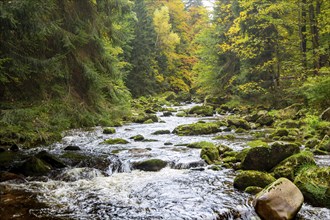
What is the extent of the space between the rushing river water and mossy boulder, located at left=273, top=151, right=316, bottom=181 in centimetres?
130

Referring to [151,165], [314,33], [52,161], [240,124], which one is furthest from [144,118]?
[314,33]

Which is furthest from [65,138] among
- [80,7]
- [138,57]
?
[138,57]

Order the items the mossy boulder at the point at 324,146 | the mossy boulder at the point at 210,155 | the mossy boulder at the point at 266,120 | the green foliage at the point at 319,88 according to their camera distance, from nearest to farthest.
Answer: the mossy boulder at the point at 210,155, the mossy boulder at the point at 324,146, the green foliage at the point at 319,88, the mossy boulder at the point at 266,120

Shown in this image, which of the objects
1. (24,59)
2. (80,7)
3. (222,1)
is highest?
(222,1)

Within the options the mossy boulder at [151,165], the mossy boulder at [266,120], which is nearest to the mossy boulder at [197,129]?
the mossy boulder at [266,120]

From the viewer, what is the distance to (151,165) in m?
9.23

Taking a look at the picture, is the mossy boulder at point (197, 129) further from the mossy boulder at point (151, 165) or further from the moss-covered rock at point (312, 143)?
the mossy boulder at point (151, 165)

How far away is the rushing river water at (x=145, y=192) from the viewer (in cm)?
590

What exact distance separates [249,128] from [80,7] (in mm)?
10998

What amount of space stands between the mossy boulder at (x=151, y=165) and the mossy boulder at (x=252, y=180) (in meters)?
2.72

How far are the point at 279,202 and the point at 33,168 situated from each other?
6.42 metres

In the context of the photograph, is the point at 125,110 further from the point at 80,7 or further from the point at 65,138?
the point at 65,138

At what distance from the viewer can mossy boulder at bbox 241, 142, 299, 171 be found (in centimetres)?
838

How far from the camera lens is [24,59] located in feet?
20.3
